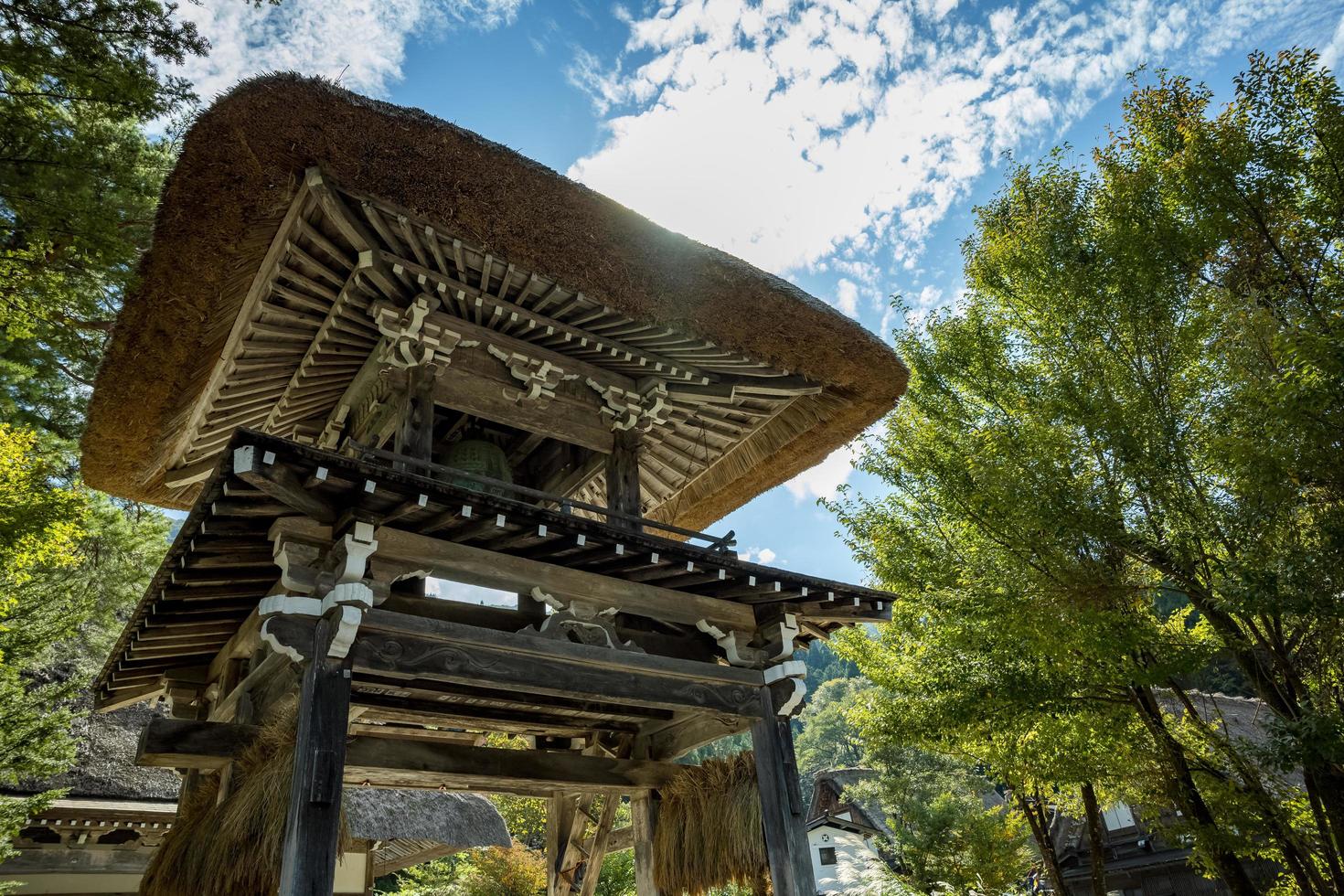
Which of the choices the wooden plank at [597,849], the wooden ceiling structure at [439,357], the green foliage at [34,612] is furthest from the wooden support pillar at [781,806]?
the green foliage at [34,612]

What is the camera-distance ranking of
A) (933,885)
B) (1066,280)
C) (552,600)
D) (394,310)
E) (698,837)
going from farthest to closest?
(933,885) → (1066,280) → (698,837) → (394,310) → (552,600)

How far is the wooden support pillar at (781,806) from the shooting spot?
6.25m

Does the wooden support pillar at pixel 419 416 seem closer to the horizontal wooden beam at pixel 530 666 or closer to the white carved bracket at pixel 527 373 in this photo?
the white carved bracket at pixel 527 373

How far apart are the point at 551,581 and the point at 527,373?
2227 mm

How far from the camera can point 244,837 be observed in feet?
16.4

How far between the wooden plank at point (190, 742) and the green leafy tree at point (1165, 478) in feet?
26.5

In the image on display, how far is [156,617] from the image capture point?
6285 millimetres

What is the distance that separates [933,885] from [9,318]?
18492 mm

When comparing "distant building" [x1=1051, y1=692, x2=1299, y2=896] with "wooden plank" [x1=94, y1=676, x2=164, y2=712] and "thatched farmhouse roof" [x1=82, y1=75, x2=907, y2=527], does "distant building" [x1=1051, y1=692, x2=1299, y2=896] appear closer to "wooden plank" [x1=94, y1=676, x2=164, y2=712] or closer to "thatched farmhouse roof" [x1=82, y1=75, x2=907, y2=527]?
"thatched farmhouse roof" [x1=82, y1=75, x2=907, y2=527]

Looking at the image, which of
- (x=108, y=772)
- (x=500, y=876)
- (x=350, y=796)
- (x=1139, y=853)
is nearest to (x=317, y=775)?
(x=350, y=796)

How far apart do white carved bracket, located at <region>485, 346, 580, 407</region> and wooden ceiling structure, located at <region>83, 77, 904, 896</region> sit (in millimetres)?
38

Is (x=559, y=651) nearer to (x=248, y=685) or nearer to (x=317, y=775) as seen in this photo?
(x=317, y=775)

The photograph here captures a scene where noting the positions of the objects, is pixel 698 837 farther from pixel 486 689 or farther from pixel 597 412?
pixel 597 412

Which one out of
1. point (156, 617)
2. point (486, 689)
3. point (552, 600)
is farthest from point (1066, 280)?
point (156, 617)
